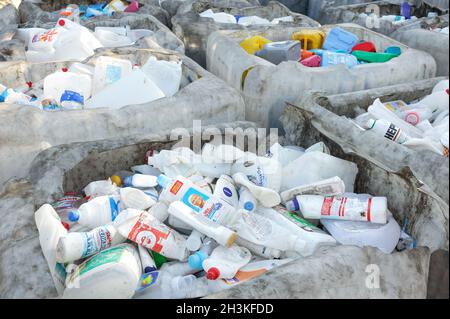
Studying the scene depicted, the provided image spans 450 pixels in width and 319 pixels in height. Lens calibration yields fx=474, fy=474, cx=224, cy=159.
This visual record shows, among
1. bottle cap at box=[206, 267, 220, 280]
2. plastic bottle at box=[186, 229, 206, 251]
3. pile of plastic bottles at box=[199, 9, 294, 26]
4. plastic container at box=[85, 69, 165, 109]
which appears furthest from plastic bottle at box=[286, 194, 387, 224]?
pile of plastic bottles at box=[199, 9, 294, 26]

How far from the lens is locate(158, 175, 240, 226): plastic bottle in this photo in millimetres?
1783

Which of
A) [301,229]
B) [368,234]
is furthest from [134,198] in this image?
[368,234]

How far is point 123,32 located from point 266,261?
2801 mm

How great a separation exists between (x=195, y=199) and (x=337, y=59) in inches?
72.5

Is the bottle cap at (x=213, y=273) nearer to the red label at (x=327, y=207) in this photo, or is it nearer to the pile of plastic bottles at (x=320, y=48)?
the red label at (x=327, y=207)

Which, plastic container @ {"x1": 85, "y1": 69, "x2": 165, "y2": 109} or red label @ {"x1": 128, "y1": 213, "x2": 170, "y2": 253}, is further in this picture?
plastic container @ {"x1": 85, "y1": 69, "x2": 165, "y2": 109}

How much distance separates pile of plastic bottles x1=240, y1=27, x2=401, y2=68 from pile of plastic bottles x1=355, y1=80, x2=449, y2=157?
1.95 ft

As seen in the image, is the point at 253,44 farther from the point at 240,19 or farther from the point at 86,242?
the point at 86,242

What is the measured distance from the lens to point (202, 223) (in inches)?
67.7

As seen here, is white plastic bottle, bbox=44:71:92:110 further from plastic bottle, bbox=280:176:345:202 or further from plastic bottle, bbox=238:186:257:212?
plastic bottle, bbox=280:176:345:202

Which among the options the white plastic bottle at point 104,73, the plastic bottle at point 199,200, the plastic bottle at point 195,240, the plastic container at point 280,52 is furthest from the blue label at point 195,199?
the plastic container at point 280,52

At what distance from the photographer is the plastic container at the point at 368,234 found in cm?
176

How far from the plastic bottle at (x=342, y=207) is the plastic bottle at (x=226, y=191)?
22 centimetres
